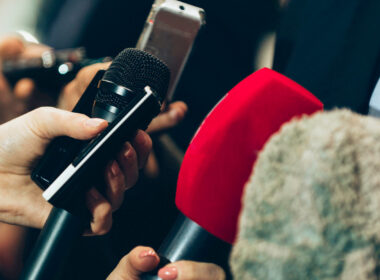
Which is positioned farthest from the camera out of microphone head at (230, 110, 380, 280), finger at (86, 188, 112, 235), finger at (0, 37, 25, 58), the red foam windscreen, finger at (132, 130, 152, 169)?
finger at (0, 37, 25, 58)

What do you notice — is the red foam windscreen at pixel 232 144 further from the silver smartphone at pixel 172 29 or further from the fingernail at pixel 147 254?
the silver smartphone at pixel 172 29

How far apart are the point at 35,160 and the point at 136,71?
0.35m

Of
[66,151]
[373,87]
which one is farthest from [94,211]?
[373,87]

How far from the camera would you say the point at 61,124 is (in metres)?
0.50

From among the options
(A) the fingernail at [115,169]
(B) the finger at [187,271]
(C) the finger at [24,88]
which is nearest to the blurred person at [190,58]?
(C) the finger at [24,88]

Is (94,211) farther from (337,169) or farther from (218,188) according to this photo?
(337,169)

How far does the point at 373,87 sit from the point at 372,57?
0.08 m

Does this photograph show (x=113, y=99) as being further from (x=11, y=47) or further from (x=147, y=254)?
(x=11, y=47)

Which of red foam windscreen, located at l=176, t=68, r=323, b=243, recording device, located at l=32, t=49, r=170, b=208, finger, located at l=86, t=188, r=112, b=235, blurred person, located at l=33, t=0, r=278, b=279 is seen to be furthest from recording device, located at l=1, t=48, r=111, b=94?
red foam windscreen, located at l=176, t=68, r=323, b=243

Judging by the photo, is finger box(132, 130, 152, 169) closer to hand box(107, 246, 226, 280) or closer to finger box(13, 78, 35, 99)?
hand box(107, 246, 226, 280)

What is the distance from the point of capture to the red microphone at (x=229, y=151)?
324 millimetres

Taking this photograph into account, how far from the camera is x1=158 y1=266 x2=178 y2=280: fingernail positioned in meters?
0.36

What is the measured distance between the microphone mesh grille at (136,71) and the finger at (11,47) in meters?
0.54

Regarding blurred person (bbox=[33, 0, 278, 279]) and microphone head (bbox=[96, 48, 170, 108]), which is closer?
microphone head (bbox=[96, 48, 170, 108])
